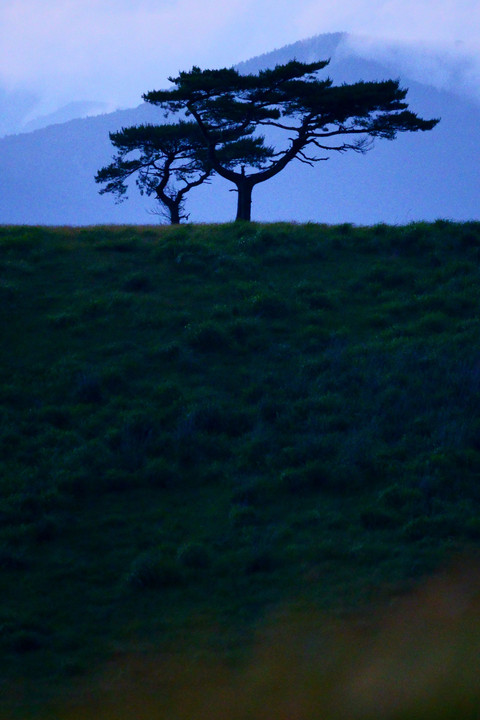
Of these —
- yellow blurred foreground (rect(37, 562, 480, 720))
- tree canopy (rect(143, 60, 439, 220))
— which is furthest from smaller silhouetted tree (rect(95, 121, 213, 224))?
yellow blurred foreground (rect(37, 562, 480, 720))

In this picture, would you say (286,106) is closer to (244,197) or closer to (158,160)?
(244,197)

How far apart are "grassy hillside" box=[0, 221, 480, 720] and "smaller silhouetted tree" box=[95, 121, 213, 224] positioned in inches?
390

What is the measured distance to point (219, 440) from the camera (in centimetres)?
990

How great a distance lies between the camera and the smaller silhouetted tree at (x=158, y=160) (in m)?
26.3

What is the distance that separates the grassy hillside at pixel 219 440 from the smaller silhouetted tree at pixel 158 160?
9.90 meters

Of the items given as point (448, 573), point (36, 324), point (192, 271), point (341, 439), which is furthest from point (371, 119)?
point (448, 573)

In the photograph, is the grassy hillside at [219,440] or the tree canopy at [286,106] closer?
the grassy hillside at [219,440]

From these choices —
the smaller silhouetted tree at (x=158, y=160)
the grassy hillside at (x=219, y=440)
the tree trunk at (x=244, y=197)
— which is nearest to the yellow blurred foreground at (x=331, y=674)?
the grassy hillside at (x=219, y=440)

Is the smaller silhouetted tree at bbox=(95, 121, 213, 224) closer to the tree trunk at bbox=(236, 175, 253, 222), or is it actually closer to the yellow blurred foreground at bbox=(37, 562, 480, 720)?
the tree trunk at bbox=(236, 175, 253, 222)

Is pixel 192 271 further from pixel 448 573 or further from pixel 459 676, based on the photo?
pixel 459 676

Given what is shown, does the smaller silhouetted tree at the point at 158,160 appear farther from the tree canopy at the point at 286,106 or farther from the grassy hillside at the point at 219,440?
the grassy hillside at the point at 219,440

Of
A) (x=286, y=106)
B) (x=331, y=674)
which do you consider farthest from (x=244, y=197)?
(x=331, y=674)

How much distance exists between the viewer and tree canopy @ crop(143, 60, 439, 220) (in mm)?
23000

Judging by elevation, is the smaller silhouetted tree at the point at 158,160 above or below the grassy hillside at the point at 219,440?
above
